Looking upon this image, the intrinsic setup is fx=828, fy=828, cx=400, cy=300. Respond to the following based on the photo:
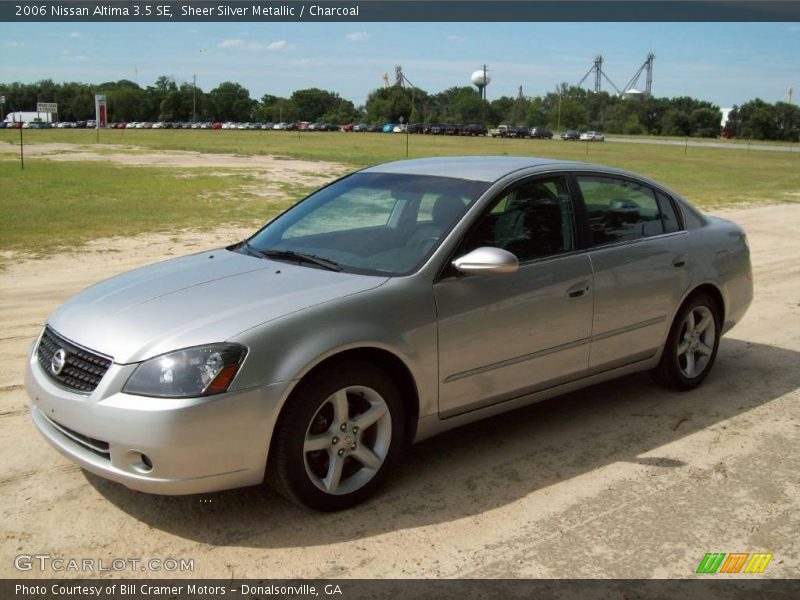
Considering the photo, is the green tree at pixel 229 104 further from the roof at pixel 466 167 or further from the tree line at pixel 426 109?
the roof at pixel 466 167

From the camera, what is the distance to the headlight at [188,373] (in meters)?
3.40

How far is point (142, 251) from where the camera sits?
11.4 meters

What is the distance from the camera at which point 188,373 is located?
11.3 ft

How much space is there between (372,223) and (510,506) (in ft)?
6.01

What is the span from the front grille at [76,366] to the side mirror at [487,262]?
1.75m

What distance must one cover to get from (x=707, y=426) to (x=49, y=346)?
3817 millimetres

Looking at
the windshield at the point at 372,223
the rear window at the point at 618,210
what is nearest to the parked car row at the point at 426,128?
the rear window at the point at 618,210

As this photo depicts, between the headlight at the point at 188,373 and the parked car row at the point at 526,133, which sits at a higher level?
the parked car row at the point at 526,133

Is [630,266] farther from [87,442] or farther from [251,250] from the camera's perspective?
[87,442]

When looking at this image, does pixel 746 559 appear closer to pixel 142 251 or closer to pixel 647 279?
pixel 647 279

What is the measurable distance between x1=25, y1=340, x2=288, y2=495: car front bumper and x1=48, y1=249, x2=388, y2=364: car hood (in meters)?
0.21

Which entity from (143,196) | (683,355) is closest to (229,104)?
(143,196)

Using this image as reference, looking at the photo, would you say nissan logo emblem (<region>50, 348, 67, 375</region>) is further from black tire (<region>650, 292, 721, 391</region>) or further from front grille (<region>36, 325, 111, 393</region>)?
black tire (<region>650, 292, 721, 391</region>)

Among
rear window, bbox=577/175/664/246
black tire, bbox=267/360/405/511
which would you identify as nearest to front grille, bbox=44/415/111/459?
black tire, bbox=267/360/405/511
